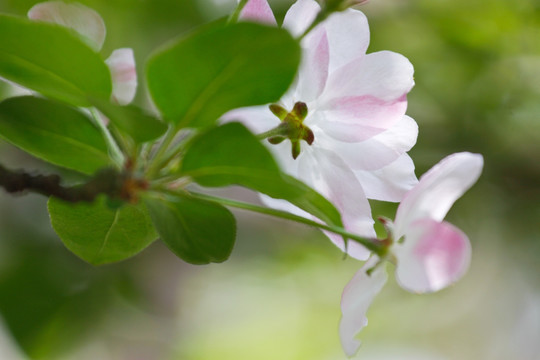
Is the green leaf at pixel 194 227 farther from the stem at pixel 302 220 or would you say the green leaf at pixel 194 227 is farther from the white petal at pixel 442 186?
the white petal at pixel 442 186

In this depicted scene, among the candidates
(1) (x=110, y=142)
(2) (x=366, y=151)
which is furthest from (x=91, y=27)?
(2) (x=366, y=151)

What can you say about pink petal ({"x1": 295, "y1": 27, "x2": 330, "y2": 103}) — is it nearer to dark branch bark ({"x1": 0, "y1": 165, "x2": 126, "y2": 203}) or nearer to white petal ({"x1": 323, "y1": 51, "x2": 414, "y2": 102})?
white petal ({"x1": 323, "y1": 51, "x2": 414, "y2": 102})


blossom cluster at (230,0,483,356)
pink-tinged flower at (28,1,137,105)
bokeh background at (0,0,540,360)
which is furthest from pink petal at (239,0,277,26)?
bokeh background at (0,0,540,360)

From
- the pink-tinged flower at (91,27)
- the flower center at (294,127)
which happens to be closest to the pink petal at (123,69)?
the pink-tinged flower at (91,27)

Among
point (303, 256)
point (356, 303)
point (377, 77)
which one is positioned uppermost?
A: point (377, 77)

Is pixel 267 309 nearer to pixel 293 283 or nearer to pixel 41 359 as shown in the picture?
pixel 293 283

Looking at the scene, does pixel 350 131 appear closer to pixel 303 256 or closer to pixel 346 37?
pixel 346 37
